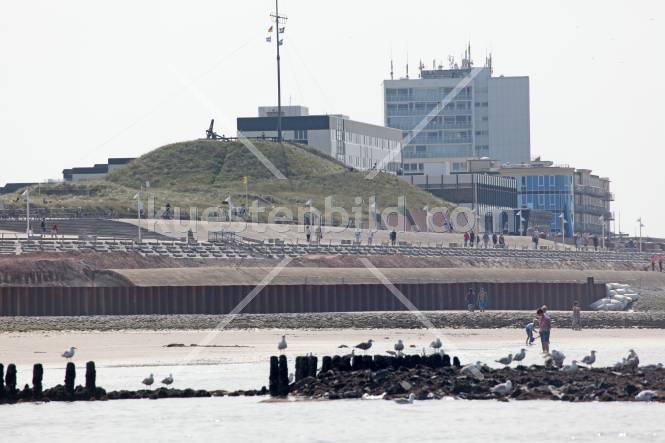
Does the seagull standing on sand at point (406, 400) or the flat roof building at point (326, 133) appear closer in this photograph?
the seagull standing on sand at point (406, 400)

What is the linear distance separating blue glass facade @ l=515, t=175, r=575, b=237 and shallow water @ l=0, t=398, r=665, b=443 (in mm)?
136386

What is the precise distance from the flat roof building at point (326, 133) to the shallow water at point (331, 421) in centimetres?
13765

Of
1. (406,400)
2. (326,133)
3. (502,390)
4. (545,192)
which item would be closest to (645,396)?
(502,390)

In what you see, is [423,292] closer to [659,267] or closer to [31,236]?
[31,236]

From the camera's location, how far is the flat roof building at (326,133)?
182 metres

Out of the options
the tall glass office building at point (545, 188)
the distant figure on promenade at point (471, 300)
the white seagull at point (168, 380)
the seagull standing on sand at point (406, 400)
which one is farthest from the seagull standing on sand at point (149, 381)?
the tall glass office building at point (545, 188)

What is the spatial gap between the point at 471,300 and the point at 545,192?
104 meters

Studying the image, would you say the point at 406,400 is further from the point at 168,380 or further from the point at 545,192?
the point at 545,192

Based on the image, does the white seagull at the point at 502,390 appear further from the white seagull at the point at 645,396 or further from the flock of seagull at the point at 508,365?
the white seagull at the point at 645,396

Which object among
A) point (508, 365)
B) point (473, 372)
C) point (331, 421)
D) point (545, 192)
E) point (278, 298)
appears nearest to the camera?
point (331, 421)

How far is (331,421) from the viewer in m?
39.8

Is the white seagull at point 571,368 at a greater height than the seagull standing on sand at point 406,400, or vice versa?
the white seagull at point 571,368

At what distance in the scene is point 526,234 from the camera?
146500 mm

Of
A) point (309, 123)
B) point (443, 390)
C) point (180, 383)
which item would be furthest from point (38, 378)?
point (309, 123)
